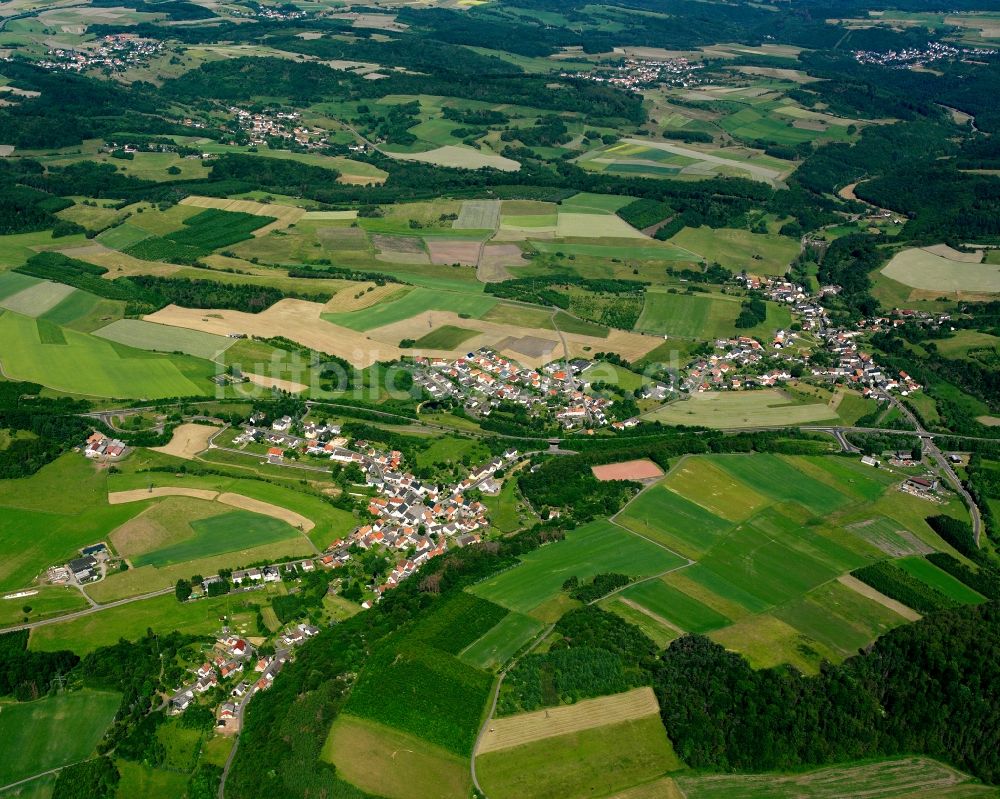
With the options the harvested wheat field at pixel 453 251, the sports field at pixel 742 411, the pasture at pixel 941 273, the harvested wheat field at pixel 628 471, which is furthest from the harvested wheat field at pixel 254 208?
the pasture at pixel 941 273

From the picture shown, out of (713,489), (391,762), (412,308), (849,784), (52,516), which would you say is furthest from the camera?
(412,308)

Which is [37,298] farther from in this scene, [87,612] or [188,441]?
[87,612]

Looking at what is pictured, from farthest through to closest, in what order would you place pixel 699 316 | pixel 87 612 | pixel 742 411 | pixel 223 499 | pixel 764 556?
1. pixel 699 316
2. pixel 742 411
3. pixel 223 499
4. pixel 764 556
5. pixel 87 612

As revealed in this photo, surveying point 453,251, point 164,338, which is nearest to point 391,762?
point 164,338

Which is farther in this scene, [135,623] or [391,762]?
[135,623]

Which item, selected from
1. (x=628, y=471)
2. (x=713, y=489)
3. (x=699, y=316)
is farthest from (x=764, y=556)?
(x=699, y=316)

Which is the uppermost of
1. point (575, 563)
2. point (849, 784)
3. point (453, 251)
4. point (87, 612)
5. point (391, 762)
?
point (391, 762)

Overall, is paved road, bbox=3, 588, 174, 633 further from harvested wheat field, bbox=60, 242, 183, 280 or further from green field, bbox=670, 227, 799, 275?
green field, bbox=670, 227, 799, 275

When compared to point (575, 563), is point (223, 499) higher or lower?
lower

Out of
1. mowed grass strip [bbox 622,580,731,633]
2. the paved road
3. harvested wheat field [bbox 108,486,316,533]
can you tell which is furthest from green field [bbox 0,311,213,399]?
mowed grass strip [bbox 622,580,731,633]
